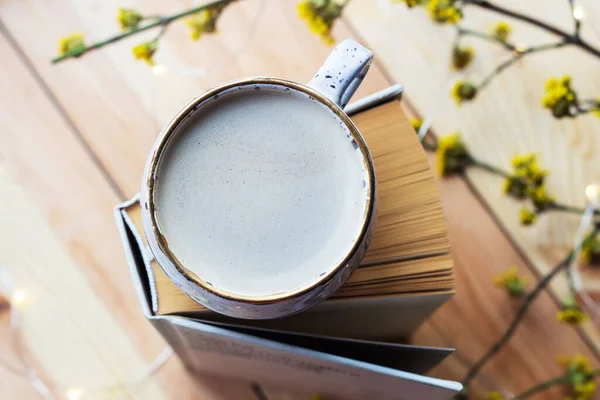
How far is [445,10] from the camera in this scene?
0.60 metres

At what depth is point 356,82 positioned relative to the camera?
1.36 feet

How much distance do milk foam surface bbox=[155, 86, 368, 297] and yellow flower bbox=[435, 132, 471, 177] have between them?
0.89 ft

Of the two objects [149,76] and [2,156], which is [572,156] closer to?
[149,76]

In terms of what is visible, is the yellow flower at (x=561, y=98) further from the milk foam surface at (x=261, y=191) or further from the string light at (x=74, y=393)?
the string light at (x=74, y=393)

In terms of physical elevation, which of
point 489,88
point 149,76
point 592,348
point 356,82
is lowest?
point 592,348

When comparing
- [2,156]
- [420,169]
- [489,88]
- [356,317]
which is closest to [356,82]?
[420,169]

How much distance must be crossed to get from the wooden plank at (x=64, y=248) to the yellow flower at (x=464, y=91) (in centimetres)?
37

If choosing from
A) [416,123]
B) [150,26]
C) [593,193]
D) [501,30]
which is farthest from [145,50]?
[593,193]

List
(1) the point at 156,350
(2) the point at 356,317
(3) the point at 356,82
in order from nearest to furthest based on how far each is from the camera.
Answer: (3) the point at 356,82, (2) the point at 356,317, (1) the point at 156,350

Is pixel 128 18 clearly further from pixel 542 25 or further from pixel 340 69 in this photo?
pixel 542 25

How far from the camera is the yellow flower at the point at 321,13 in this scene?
22.7 inches

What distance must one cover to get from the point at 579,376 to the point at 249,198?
1.39 feet

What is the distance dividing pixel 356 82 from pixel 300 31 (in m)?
0.27

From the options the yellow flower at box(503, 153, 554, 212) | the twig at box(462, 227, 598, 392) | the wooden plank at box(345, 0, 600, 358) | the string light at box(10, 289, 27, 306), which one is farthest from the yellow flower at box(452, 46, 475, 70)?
the string light at box(10, 289, 27, 306)
